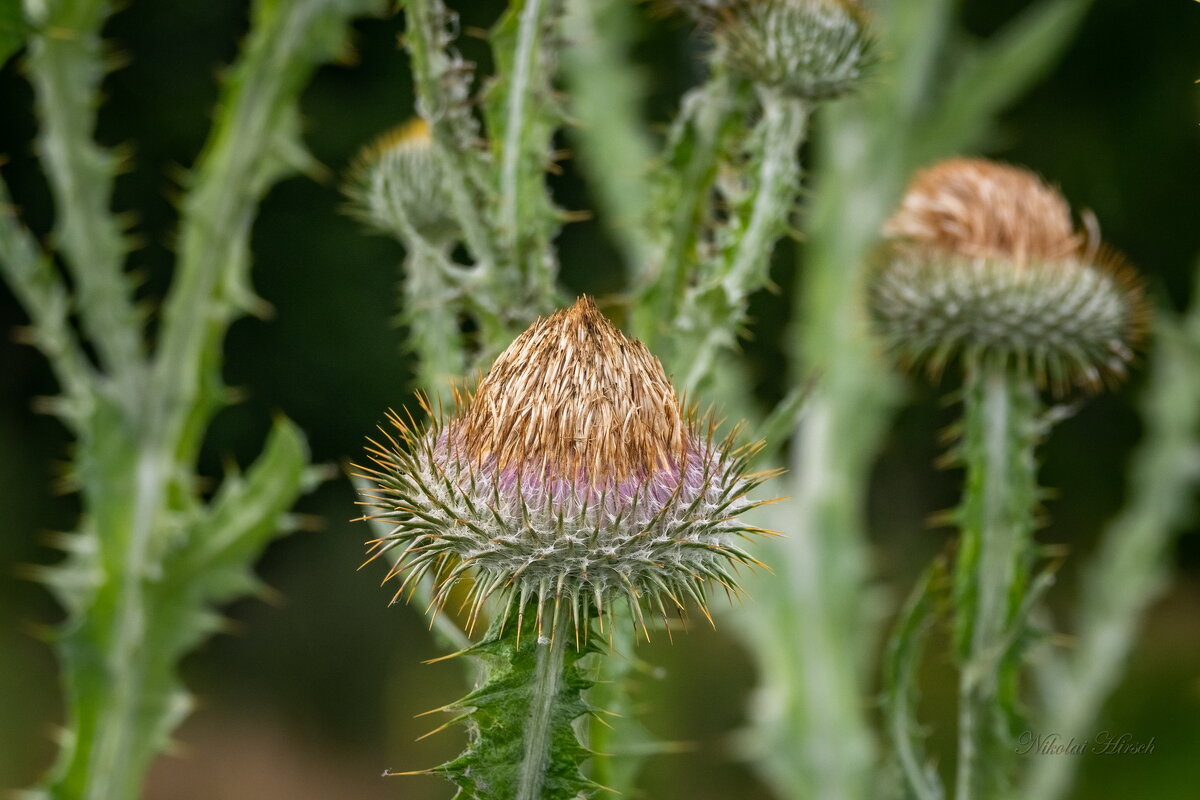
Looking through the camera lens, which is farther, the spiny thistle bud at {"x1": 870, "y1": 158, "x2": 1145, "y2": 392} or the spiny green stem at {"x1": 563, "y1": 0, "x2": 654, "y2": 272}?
the spiny green stem at {"x1": 563, "y1": 0, "x2": 654, "y2": 272}

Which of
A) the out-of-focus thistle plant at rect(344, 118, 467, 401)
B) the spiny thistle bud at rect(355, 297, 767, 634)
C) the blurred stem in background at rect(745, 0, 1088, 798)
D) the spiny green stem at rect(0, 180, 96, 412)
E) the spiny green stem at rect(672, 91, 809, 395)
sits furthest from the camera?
the blurred stem in background at rect(745, 0, 1088, 798)

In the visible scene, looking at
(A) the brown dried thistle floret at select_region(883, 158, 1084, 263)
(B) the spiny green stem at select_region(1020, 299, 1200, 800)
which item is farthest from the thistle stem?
(B) the spiny green stem at select_region(1020, 299, 1200, 800)

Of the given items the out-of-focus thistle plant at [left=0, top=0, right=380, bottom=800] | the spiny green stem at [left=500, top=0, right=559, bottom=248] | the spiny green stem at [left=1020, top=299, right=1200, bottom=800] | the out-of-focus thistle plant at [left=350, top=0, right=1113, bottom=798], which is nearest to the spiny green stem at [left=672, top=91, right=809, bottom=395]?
the out-of-focus thistle plant at [left=350, top=0, right=1113, bottom=798]

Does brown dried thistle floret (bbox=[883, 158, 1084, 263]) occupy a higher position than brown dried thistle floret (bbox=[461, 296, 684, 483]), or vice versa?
brown dried thistle floret (bbox=[883, 158, 1084, 263])

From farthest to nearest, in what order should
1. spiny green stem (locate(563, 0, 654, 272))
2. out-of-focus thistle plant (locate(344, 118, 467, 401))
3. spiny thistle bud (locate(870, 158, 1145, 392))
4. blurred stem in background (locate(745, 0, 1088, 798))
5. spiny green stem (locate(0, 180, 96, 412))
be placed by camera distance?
1. spiny green stem (locate(563, 0, 654, 272))
2. blurred stem in background (locate(745, 0, 1088, 798))
3. spiny green stem (locate(0, 180, 96, 412))
4. spiny thistle bud (locate(870, 158, 1145, 392))
5. out-of-focus thistle plant (locate(344, 118, 467, 401))

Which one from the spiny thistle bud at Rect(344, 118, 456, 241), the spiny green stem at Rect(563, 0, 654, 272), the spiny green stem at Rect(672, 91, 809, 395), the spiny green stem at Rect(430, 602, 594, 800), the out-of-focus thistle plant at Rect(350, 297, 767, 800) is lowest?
the spiny green stem at Rect(430, 602, 594, 800)

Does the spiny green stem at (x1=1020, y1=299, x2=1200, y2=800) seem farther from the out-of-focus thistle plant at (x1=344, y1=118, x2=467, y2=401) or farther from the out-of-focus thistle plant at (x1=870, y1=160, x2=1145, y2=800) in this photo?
the out-of-focus thistle plant at (x1=344, y1=118, x2=467, y2=401)

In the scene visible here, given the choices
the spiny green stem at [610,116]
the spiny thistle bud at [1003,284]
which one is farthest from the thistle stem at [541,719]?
the spiny green stem at [610,116]
